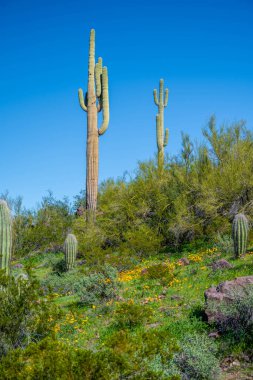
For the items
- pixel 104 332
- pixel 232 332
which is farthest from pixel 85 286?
pixel 232 332

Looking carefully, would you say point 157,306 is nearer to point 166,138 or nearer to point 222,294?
point 222,294

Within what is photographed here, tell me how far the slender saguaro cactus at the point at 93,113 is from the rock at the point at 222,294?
39.0ft

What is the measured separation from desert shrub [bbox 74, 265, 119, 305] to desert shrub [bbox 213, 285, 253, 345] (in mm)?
3330

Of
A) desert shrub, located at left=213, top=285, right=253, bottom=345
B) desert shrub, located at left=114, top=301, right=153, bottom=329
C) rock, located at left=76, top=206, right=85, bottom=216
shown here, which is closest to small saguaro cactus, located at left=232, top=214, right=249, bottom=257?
desert shrub, located at left=114, top=301, right=153, bottom=329

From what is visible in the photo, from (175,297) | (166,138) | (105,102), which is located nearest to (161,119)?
(166,138)

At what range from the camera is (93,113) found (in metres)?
20.3

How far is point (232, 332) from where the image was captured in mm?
6590

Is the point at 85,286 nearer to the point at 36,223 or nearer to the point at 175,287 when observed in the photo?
the point at 175,287

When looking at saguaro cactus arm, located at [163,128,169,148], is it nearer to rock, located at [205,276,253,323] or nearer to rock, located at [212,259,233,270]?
rock, located at [212,259,233,270]

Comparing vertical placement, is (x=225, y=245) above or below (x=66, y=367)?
above

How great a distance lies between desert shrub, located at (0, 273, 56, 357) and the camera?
203 inches

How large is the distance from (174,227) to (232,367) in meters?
10.6

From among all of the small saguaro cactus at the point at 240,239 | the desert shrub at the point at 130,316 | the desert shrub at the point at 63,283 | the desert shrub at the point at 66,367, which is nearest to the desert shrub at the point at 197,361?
the desert shrub at the point at 130,316

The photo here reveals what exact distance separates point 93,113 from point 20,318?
15.8 m
